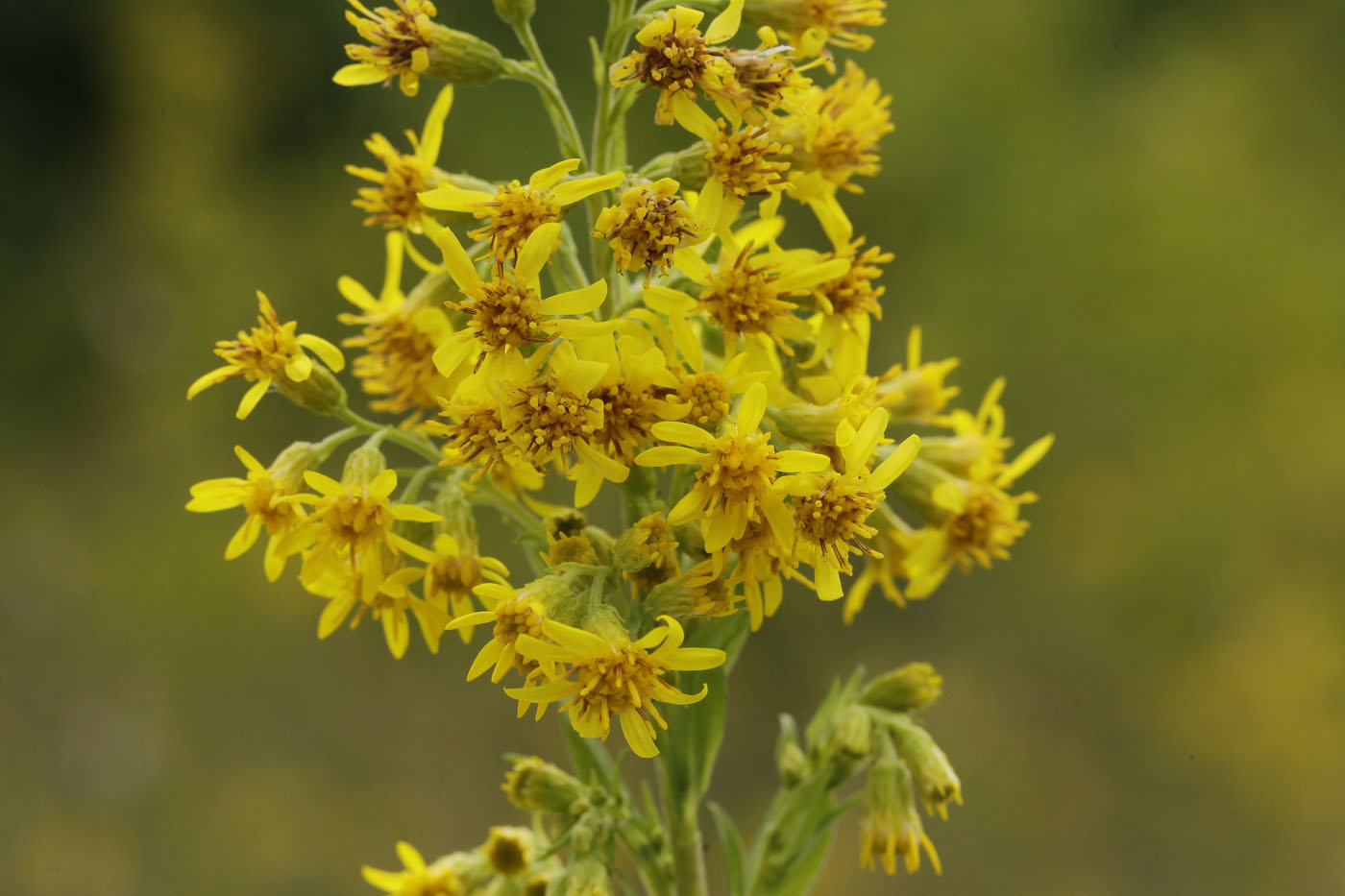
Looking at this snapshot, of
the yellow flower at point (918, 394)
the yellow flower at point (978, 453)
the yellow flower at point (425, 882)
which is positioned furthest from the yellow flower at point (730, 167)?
the yellow flower at point (425, 882)

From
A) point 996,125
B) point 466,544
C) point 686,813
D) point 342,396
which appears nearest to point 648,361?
point 466,544

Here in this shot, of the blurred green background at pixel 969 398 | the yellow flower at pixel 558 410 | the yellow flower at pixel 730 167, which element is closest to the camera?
the yellow flower at pixel 558 410

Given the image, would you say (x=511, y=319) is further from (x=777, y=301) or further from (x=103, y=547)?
(x=103, y=547)

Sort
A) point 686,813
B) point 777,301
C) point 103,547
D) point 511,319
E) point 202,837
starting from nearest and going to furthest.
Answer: point 511,319 → point 777,301 → point 686,813 → point 202,837 → point 103,547

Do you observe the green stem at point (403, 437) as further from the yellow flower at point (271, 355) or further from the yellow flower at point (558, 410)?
the yellow flower at point (558, 410)

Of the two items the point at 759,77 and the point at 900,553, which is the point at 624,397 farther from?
the point at 900,553

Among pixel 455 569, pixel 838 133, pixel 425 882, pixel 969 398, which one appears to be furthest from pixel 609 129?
pixel 969 398
